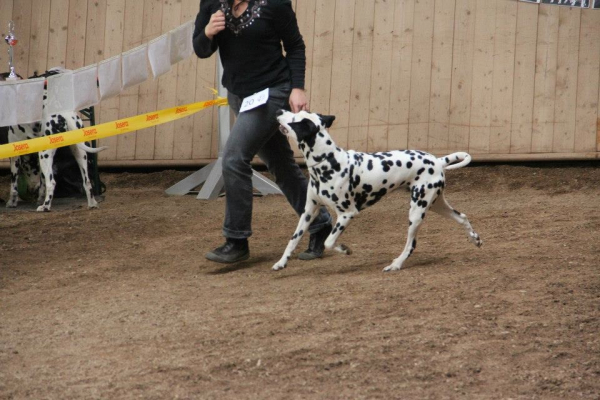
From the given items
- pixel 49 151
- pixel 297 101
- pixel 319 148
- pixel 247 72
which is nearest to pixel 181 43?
pixel 49 151

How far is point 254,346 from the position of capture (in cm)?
506

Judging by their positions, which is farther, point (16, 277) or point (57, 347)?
point (16, 277)

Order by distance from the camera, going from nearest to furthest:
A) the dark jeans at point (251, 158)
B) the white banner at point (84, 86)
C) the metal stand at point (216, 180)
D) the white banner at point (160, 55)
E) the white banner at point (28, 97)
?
the dark jeans at point (251, 158)
the white banner at point (28, 97)
the white banner at point (84, 86)
the white banner at point (160, 55)
the metal stand at point (216, 180)

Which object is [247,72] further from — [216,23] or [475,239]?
[475,239]

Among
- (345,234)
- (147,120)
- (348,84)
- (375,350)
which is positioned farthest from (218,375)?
(348,84)

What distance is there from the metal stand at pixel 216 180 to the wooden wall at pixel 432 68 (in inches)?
36.1

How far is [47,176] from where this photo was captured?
32.4ft

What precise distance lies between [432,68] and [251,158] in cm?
487

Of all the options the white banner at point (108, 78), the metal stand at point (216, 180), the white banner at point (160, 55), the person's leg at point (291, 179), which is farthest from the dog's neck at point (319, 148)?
the metal stand at point (216, 180)

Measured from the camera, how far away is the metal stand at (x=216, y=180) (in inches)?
406

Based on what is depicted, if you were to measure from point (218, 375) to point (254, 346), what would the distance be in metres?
0.38

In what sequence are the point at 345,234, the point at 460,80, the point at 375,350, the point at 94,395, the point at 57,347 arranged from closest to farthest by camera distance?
the point at 94,395, the point at 375,350, the point at 57,347, the point at 345,234, the point at 460,80

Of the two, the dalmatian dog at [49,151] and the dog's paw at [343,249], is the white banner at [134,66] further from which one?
the dog's paw at [343,249]

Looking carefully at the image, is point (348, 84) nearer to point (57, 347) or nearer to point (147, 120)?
point (147, 120)
